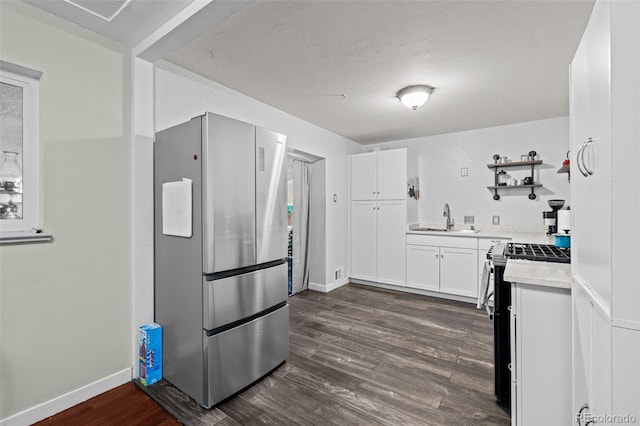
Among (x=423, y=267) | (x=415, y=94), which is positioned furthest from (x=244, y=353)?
(x=423, y=267)

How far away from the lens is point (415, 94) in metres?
2.84

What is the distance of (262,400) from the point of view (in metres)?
1.89

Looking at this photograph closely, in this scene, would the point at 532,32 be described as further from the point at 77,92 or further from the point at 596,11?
the point at 77,92

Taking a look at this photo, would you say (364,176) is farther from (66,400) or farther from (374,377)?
(66,400)

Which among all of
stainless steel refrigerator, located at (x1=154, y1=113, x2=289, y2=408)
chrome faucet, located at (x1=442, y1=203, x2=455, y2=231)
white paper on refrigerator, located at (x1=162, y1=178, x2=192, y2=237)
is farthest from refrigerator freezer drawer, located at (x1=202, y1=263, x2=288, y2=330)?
chrome faucet, located at (x1=442, y1=203, x2=455, y2=231)

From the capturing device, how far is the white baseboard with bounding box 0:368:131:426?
1652mm

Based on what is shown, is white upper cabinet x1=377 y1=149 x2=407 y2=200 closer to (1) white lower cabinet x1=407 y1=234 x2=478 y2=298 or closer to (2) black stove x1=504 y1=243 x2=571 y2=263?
(1) white lower cabinet x1=407 y1=234 x2=478 y2=298

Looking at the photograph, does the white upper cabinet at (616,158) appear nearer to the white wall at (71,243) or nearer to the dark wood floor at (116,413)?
the dark wood floor at (116,413)

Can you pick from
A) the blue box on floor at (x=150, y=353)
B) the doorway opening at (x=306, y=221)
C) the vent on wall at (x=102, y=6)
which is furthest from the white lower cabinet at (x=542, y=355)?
the doorway opening at (x=306, y=221)

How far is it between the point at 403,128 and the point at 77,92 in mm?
3846

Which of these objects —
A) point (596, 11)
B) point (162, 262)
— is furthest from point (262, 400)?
point (596, 11)

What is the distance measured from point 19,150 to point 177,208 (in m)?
0.95

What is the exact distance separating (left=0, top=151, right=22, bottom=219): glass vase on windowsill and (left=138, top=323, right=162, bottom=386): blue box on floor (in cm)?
109

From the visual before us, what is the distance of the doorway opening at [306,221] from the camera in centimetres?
428
